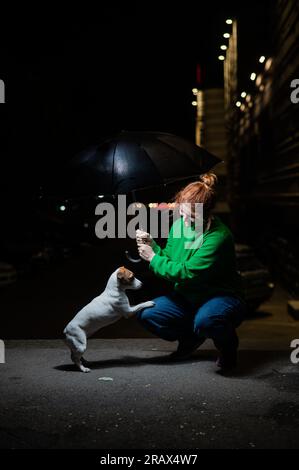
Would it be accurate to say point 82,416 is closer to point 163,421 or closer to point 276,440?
point 163,421

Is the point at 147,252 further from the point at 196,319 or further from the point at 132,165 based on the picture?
the point at 132,165

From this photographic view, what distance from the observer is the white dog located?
5.57 metres

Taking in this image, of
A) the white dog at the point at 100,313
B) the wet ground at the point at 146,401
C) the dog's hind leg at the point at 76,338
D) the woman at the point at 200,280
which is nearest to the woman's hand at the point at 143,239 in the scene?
the woman at the point at 200,280

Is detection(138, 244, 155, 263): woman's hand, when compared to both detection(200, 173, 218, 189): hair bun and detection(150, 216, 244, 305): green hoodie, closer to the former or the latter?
detection(150, 216, 244, 305): green hoodie

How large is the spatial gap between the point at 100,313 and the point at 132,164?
4.54ft

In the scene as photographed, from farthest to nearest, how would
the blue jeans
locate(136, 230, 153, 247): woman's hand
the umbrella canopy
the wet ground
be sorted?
the umbrella canopy < locate(136, 230, 153, 247): woman's hand < the blue jeans < the wet ground

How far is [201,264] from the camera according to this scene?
18.0 ft

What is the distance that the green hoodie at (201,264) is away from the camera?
18.0 feet

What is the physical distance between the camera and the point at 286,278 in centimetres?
1848

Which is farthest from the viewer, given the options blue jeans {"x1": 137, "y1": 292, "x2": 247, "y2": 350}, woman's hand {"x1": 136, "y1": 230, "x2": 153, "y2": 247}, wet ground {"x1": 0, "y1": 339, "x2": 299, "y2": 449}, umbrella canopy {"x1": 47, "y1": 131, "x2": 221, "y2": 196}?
umbrella canopy {"x1": 47, "y1": 131, "x2": 221, "y2": 196}

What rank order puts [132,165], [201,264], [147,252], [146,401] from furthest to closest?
[132,165]
[147,252]
[201,264]
[146,401]

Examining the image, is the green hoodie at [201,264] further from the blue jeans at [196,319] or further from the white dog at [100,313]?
the white dog at [100,313]

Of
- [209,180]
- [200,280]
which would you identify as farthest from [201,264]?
[209,180]

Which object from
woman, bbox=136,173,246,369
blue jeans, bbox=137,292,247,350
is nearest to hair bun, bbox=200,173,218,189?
woman, bbox=136,173,246,369
